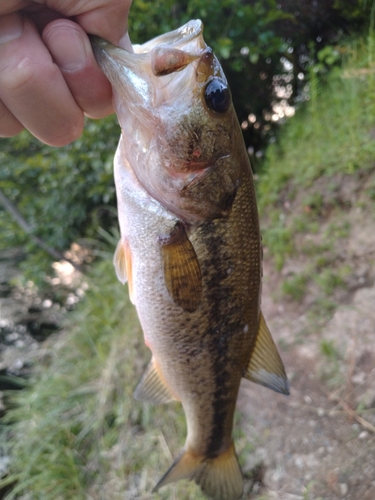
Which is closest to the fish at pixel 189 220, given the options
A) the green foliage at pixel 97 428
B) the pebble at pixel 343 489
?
the pebble at pixel 343 489

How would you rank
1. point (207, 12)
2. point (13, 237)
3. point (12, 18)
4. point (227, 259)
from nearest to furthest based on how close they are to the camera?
point (12, 18) < point (227, 259) < point (207, 12) < point (13, 237)

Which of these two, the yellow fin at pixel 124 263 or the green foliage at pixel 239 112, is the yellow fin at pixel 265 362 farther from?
the green foliage at pixel 239 112

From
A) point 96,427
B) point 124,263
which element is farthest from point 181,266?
point 96,427

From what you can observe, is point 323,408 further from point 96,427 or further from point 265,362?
point 96,427

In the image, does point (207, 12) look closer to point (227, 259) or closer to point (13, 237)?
point (227, 259)

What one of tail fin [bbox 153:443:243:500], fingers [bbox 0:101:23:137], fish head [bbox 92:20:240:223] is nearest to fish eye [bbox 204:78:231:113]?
fish head [bbox 92:20:240:223]

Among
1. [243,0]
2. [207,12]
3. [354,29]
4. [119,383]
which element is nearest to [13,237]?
[119,383]

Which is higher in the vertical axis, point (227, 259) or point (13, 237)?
point (227, 259)
